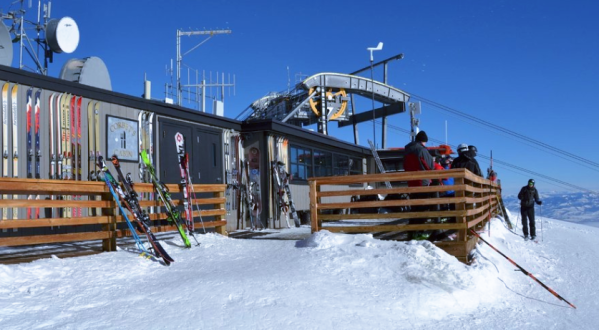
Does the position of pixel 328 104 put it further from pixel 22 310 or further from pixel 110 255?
pixel 22 310

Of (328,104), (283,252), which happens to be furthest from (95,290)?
(328,104)

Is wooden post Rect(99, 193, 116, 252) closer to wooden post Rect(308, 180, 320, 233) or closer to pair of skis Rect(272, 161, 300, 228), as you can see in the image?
wooden post Rect(308, 180, 320, 233)

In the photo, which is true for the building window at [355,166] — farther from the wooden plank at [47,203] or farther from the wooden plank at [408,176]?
the wooden plank at [47,203]

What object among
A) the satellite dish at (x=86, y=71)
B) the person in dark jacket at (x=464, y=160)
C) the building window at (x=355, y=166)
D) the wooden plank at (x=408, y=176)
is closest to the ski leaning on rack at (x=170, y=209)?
the wooden plank at (x=408, y=176)

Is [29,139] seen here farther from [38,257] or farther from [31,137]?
[38,257]

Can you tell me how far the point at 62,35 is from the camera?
472 inches

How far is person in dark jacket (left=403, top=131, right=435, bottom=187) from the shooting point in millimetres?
7941

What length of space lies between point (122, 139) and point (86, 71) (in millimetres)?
2562

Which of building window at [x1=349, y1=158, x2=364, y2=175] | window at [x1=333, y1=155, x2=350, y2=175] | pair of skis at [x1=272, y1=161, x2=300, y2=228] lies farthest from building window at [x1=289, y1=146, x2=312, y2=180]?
building window at [x1=349, y1=158, x2=364, y2=175]

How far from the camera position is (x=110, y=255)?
261 inches

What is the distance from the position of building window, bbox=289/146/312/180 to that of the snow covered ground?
668 cm

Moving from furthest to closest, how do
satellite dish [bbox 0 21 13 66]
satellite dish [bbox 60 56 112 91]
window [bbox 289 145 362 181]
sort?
window [bbox 289 145 362 181] → satellite dish [bbox 60 56 112 91] → satellite dish [bbox 0 21 13 66]

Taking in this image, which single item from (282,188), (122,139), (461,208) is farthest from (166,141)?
(461,208)

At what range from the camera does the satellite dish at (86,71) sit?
1065cm
